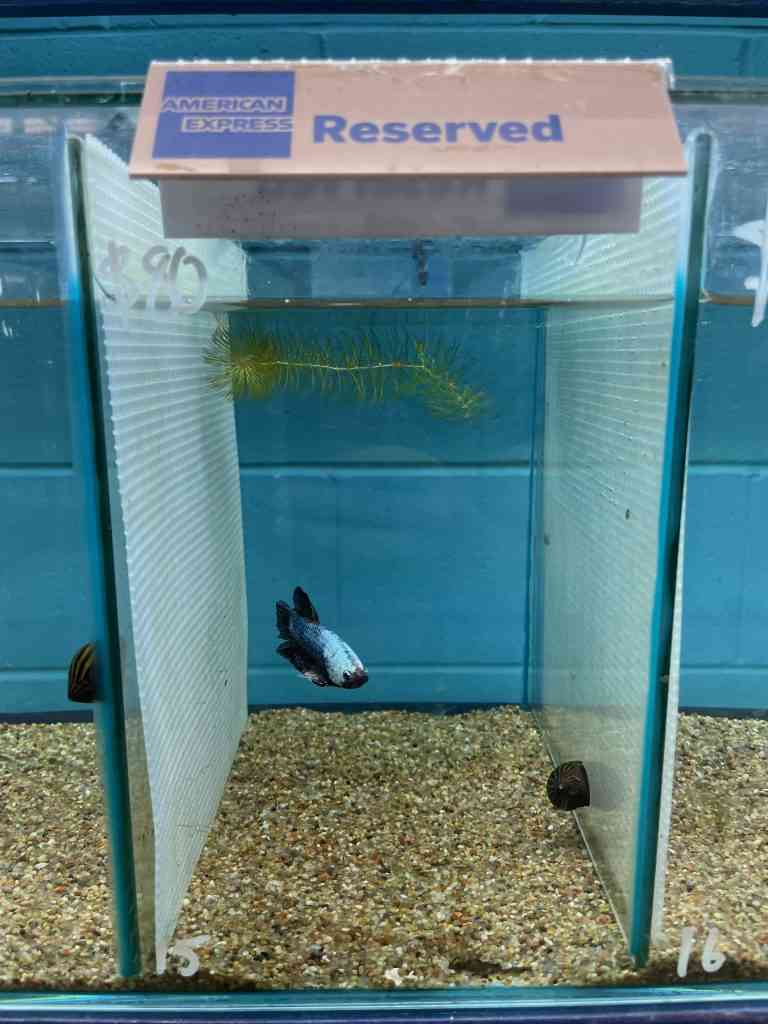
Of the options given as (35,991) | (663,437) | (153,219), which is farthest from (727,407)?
(35,991)

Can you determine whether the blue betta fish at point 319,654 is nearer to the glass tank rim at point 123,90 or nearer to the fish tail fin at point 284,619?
the fish tail fin at point 284,619

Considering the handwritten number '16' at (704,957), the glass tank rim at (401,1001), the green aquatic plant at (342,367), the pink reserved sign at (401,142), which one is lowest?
the glass tank rim at (401,1001)

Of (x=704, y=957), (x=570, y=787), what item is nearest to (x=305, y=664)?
(x=570, y=787)

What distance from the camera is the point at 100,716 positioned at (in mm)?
1044

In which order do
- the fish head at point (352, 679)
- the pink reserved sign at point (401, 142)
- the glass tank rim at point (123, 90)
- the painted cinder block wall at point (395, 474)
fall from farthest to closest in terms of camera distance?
the painted cinder block wall at point (395, 474) → the fish head at point (352, 679) → the glass tank rim at point (123, 90) → the pink reserved sign at point (401, 142)

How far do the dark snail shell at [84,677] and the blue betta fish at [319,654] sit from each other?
1.18ft

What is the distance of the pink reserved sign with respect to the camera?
0.84 meters

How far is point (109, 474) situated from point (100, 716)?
34cm

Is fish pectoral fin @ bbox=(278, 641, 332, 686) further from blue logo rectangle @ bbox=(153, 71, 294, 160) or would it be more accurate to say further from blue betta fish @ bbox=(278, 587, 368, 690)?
→ blue logo rectangle @ bbox=(153, 71, 294, 160)

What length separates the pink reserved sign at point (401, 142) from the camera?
84 cm

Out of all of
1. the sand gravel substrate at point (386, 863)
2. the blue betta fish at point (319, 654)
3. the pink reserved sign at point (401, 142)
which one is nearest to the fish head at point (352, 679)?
the blue betta fish at point (319, 654)

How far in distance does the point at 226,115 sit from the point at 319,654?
90cm

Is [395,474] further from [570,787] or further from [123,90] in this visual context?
[123,90]

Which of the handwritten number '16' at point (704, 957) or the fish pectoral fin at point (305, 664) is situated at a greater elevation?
the fish pectoral fin at point (305, 664)
